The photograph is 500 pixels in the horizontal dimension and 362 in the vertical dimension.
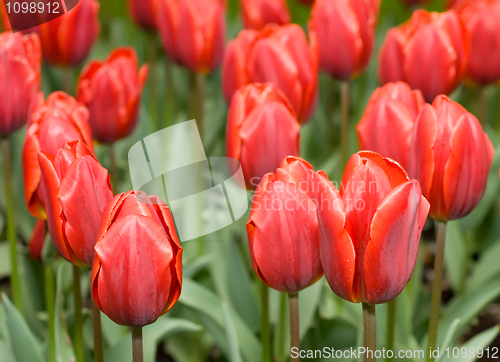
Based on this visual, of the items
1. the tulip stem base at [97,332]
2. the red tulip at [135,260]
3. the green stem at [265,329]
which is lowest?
the green stem at [265,329]

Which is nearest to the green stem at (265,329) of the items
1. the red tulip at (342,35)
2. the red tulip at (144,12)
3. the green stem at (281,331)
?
the green stem at (281,331)

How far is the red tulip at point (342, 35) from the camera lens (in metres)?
1.19

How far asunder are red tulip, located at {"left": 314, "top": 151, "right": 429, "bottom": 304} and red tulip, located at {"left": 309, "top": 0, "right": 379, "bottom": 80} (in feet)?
2.10

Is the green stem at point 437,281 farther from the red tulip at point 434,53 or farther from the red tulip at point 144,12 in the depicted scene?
the red tulip at point 144,12

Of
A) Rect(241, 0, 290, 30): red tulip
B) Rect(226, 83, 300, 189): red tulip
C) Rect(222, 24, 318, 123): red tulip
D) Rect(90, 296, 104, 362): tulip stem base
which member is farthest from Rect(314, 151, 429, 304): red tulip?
Rect(241, 0, 290, 30): red tulip

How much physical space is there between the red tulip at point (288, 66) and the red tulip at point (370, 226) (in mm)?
445

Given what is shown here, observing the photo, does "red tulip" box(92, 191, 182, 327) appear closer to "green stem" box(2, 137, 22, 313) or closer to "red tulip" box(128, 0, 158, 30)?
"green stem" box(2, 137, 22, 313)

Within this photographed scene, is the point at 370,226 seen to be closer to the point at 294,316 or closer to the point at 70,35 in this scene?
the point at 294,316

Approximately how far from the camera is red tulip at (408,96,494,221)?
0.73 meters

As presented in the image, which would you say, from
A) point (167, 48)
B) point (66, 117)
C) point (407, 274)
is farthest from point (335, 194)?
point (167, 48)

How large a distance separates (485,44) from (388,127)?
0.56 meters

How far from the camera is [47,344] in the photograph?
3.30ft

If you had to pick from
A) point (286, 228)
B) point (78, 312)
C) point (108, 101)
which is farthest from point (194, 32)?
point (286, 228)

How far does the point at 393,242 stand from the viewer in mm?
581
